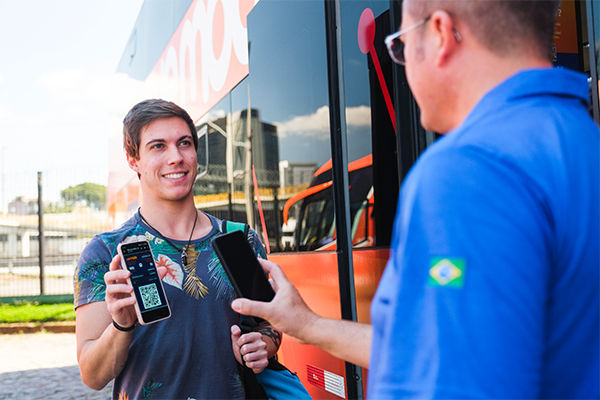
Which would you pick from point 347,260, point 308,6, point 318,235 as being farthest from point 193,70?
point 347,260

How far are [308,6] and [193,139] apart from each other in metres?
1.10

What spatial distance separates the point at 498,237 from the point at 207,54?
3.79 metres

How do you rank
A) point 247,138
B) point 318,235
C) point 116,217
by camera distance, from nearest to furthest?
point 318,235
point 247,138
point 116,217

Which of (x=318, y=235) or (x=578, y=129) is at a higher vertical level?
(x=578, y=129)

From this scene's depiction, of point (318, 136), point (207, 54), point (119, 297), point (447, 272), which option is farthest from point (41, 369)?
point (447, 272)

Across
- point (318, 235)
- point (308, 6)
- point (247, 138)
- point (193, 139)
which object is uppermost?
point (308, 6)

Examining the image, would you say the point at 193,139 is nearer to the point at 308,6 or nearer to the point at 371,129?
the point at 371,129

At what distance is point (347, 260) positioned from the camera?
2.19 meters

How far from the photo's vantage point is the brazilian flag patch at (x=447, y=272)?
1.86 ft

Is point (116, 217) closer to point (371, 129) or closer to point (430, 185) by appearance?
point (371, 129)

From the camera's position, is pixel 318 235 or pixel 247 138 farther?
pixel 247 138

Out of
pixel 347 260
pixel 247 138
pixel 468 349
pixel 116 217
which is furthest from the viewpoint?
pixel 116 217

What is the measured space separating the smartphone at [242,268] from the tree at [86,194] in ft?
37.7

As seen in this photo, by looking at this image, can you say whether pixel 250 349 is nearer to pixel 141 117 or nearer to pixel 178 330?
pixel 178 330
